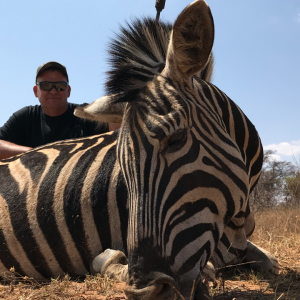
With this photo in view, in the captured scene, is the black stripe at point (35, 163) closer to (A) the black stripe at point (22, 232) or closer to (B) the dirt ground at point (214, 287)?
(A) the black stripe at point (22, 232)

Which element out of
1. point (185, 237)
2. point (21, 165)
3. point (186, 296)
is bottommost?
point (186, 296)

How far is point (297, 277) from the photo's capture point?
10.2ft

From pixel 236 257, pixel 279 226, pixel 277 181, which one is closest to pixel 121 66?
pixel 236 257

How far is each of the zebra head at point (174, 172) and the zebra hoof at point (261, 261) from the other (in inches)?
55.6

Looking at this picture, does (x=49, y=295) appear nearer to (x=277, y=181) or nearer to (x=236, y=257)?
(x=236, y=257)

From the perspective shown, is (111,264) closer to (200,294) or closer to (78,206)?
(78,206)

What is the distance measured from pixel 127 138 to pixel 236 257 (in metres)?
1.64

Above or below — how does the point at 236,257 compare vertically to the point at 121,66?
below

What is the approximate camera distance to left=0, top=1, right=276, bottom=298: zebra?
2863 millimetres

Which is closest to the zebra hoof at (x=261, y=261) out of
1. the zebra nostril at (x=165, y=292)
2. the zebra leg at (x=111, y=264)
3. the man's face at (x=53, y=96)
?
the zebra leg at (x=111, y=264)

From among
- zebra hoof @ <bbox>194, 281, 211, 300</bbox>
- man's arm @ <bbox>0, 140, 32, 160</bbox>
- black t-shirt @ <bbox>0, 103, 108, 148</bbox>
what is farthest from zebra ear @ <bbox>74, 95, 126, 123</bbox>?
black t-shirt @ <bbox>0, 103, 108, 148</bbox>

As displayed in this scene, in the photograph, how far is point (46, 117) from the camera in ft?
19.3

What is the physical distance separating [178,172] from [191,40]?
862mm

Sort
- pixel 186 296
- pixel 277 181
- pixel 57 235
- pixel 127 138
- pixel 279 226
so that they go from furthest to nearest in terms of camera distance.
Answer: pixel 277 181 → pixel 279 226 → pixel 57 235 → pixel 127 138 → pixel 186 296
